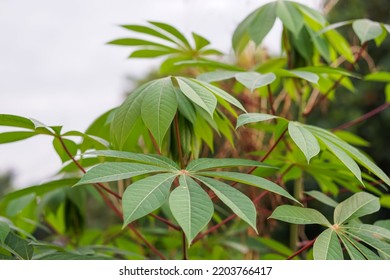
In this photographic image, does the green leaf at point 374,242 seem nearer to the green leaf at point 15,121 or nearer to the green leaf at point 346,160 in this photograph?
the green leaf at point 346,160

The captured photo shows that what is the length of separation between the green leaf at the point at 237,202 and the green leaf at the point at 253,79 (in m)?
0.20

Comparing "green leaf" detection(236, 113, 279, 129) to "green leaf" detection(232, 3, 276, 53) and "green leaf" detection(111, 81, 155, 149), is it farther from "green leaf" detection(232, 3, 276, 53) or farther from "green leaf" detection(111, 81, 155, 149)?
"green leaf" detection(232, 3, 276, 53)

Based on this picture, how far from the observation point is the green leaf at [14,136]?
0.71m

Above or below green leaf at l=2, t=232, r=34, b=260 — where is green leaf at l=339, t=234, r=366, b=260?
above

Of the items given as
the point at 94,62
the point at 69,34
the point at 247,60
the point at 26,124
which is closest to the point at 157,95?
the point at 26,124

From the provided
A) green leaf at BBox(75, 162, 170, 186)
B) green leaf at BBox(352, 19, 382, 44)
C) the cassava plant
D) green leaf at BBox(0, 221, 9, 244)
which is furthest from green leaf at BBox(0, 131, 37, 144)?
green leaf at BBox(352, 19, 382, 44)

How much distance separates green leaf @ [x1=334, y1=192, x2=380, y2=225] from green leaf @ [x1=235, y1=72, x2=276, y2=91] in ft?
0.63

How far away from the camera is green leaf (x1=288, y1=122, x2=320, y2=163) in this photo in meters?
0.58

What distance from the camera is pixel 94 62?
6.04 m

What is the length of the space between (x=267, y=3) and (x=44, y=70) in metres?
4.54

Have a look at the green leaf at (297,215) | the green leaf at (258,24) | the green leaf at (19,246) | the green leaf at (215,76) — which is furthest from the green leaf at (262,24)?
the green leaf at (19,246)

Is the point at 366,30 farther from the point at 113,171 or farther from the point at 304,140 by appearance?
the point at 113,171

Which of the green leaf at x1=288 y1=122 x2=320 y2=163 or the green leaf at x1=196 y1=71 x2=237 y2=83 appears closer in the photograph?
the green leaf at x1=288 y1=122 x2=320 y2=163
